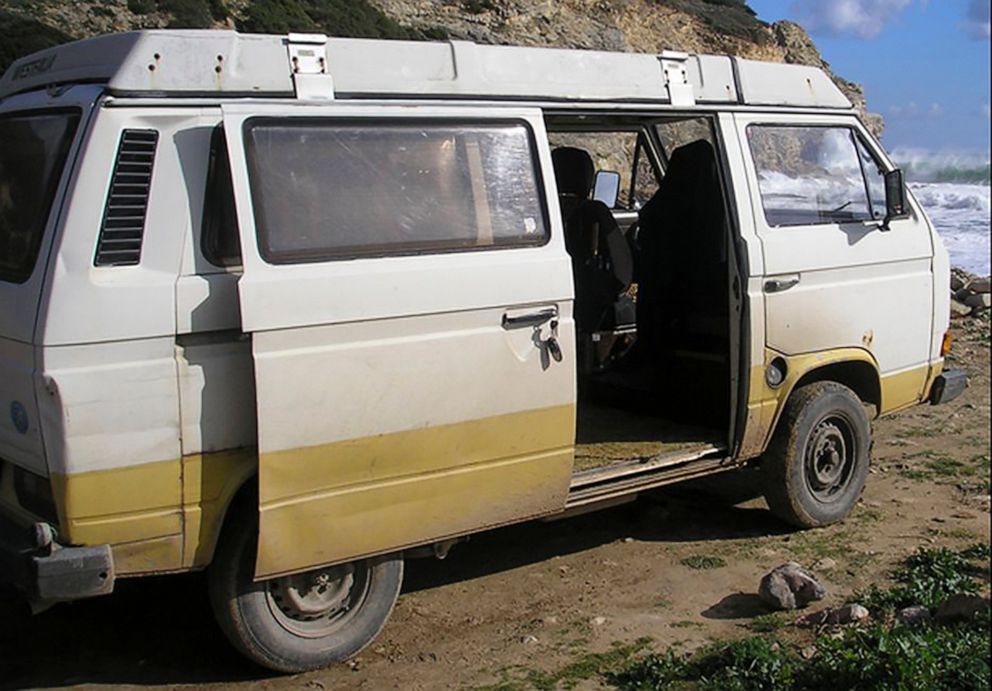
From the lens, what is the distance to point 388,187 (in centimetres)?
442

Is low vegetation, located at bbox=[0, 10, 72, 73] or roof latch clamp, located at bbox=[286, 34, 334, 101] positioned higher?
low vegetation, located at bbox=[0, 10, 72, 73]

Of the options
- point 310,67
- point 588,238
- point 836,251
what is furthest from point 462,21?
point 310,67

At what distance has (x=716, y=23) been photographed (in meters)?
13.2

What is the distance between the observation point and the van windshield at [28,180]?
399 centimetres

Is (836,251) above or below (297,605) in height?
above

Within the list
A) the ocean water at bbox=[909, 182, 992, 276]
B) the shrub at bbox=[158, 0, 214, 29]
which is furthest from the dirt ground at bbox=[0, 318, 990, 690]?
the shrub at bbox=[158, 0, 214, 29]

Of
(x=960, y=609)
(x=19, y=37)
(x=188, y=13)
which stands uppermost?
(x=188, y=13)

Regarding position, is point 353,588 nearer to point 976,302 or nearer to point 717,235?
point 717,235

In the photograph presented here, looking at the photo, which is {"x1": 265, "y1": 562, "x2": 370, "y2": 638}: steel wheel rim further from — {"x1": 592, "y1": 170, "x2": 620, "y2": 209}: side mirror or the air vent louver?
{"x1": 592, "y1": 170, "x2": 620, "y2": 209}: side mirror

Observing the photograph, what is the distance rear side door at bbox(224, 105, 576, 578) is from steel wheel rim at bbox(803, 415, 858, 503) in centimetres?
183

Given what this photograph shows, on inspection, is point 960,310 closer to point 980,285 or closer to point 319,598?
point 980,285

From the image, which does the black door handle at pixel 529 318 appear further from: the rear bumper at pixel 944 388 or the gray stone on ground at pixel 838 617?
the rear bumper at pixel 944 388

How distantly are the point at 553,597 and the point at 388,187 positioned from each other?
2146 millimetres

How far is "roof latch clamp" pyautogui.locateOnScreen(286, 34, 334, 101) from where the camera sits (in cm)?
423
